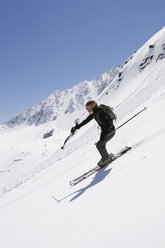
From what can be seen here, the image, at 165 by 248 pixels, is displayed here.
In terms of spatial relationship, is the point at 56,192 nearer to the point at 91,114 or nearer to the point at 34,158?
the point at 91,114

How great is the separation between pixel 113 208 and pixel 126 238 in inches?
32.2

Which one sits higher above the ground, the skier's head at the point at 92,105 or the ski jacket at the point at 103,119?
the skier's head at the point at 92,105

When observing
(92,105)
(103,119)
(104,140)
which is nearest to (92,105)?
(92,105)

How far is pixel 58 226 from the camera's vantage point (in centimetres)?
319

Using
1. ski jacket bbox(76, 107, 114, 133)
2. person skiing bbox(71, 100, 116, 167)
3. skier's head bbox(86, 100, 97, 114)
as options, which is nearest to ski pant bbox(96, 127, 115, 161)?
person skiing bbox(71, 100, 116, 167)

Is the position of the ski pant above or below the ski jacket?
below

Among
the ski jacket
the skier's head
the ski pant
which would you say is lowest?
the ski pant

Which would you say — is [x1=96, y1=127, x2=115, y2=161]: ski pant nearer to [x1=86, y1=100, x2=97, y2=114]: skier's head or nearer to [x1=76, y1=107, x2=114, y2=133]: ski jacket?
[x1=76, y1=107, x2=114, y2=133]: ski jacket

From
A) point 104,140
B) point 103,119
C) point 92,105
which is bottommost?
point 104,140

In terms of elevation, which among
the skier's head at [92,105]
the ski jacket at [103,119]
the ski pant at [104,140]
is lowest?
the ski pant at [104,140]

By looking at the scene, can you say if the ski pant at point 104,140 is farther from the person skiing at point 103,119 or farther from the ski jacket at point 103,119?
the ski jacket at point 103,119

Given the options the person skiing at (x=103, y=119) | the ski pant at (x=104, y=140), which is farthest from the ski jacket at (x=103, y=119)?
the ski pant at (x=104, y=140)

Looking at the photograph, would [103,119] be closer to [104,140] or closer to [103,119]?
[103,119]

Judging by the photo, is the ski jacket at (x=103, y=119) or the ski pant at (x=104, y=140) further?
the ski pant at (x=104, y=140)
